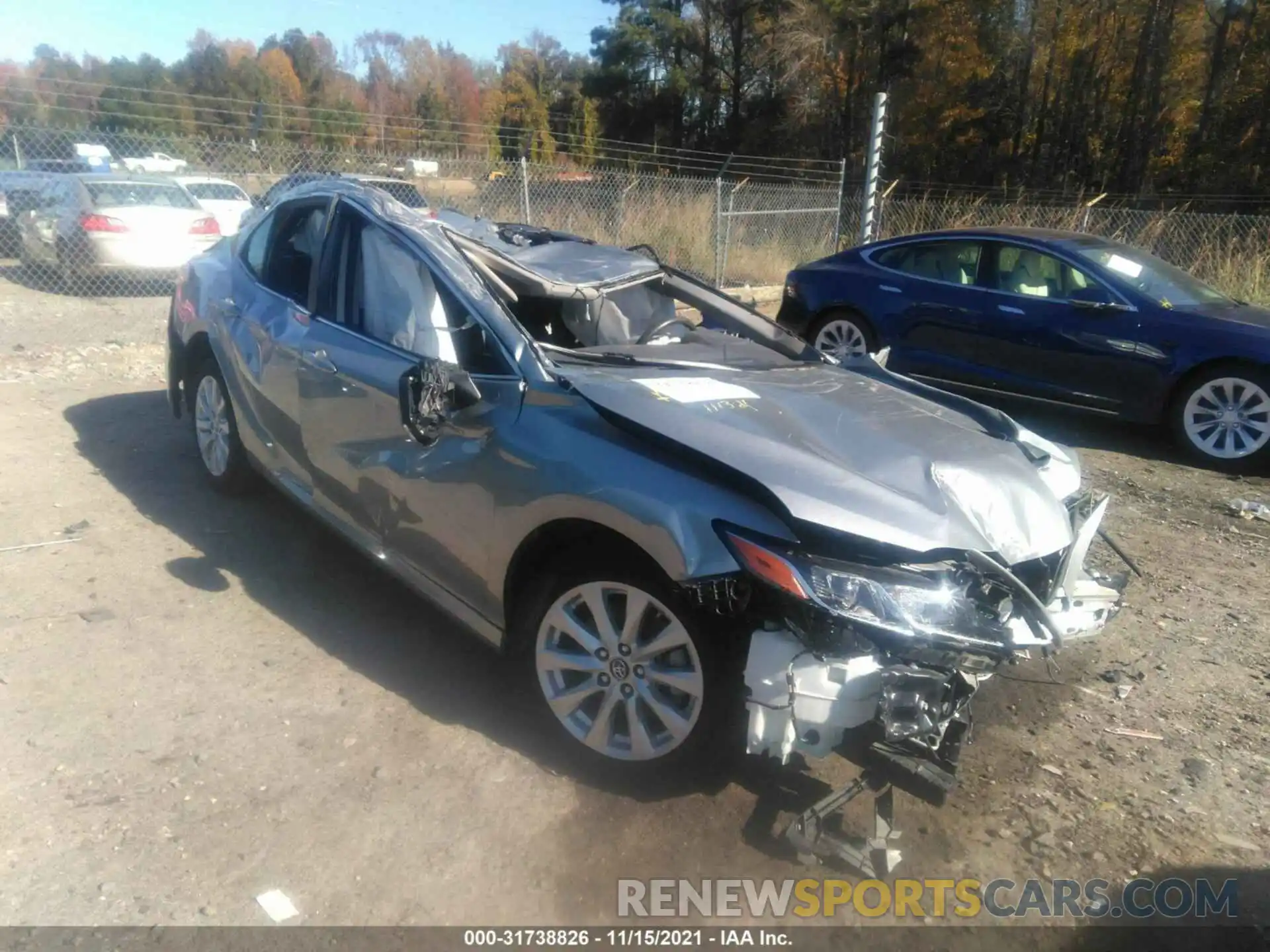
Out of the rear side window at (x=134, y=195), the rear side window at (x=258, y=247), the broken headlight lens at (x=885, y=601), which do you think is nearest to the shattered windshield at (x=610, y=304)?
the rear side window at (x=258, y=247)

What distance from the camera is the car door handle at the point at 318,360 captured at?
4.14 meters

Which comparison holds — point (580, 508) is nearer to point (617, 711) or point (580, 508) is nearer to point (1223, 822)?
point (617, 711)

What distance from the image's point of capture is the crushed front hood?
9.59ft

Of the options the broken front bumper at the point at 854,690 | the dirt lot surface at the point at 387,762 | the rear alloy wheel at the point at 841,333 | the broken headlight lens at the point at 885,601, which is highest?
the broken headlight lens at the point at 885,601

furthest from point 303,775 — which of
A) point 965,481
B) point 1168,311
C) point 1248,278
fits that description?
point 1248,278

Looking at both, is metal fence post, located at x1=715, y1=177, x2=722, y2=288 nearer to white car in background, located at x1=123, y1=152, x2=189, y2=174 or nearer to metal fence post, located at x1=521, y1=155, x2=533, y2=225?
metal fence post, located at x1=521, y1=155, x2=533, y2=225

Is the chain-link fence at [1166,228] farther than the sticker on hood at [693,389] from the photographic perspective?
Yes

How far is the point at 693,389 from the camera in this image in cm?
352

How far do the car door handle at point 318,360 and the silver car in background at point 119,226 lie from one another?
8658mm

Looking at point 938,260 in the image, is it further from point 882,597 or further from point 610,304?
point 882,597

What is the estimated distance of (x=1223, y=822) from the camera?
10.5 ft

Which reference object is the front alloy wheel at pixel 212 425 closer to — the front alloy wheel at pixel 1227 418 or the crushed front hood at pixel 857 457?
the crushed front hood at pixel 857 457

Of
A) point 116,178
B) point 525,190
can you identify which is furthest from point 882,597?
point 116,178

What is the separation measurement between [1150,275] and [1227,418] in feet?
4.19
